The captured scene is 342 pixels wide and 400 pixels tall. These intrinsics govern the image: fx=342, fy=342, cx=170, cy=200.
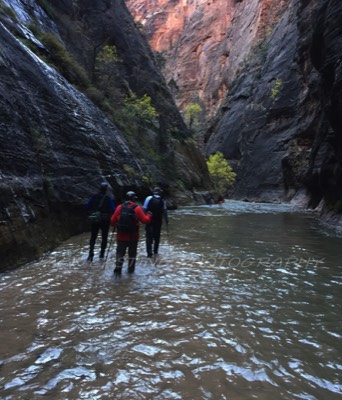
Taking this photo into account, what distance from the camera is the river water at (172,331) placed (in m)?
3.27

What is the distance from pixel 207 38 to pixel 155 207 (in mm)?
102901

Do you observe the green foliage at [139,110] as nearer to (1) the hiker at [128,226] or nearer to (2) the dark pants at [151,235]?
(2) the dark pants at [151,235]

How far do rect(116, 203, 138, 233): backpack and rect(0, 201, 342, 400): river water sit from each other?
39.3 inches

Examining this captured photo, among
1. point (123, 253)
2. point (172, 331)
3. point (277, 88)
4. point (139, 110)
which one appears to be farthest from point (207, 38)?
point (172, 331)

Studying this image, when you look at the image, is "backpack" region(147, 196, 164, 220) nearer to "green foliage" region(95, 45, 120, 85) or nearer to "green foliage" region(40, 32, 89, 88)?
"green foliage" region(40, 32, 89, 88)

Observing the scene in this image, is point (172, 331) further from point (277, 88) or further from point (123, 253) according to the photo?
point (277, 88)

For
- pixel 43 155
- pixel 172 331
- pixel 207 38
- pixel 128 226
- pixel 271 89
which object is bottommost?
pixel 172 331

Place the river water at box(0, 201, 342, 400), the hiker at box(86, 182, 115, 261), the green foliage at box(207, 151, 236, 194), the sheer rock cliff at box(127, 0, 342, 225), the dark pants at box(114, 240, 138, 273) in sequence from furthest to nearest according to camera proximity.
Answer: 1. the green foliage at box(207, 151, 236, 194)
2. the sheer rock cliff at box(127, 0, 342, 225)
3. the hiker at box(86, 182, 115, 261)
4. the dark pants at box(114, 240, 138, 273)
5. the river water at box(0, 201, 342, 400)

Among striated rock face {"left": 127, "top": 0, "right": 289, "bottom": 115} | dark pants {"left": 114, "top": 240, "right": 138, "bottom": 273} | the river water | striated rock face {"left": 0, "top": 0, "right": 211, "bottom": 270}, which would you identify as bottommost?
the river water

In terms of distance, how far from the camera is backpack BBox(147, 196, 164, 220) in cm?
912

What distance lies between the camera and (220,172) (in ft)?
189

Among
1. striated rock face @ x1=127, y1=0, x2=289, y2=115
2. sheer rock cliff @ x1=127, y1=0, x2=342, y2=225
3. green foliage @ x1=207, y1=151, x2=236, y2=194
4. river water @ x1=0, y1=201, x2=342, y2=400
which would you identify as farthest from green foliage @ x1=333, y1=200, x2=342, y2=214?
striated rock face @ x1=127, y1=0, x2=289, y2=115

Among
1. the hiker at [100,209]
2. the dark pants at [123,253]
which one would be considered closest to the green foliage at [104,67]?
the hiker at [100,209]

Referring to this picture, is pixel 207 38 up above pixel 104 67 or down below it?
above
